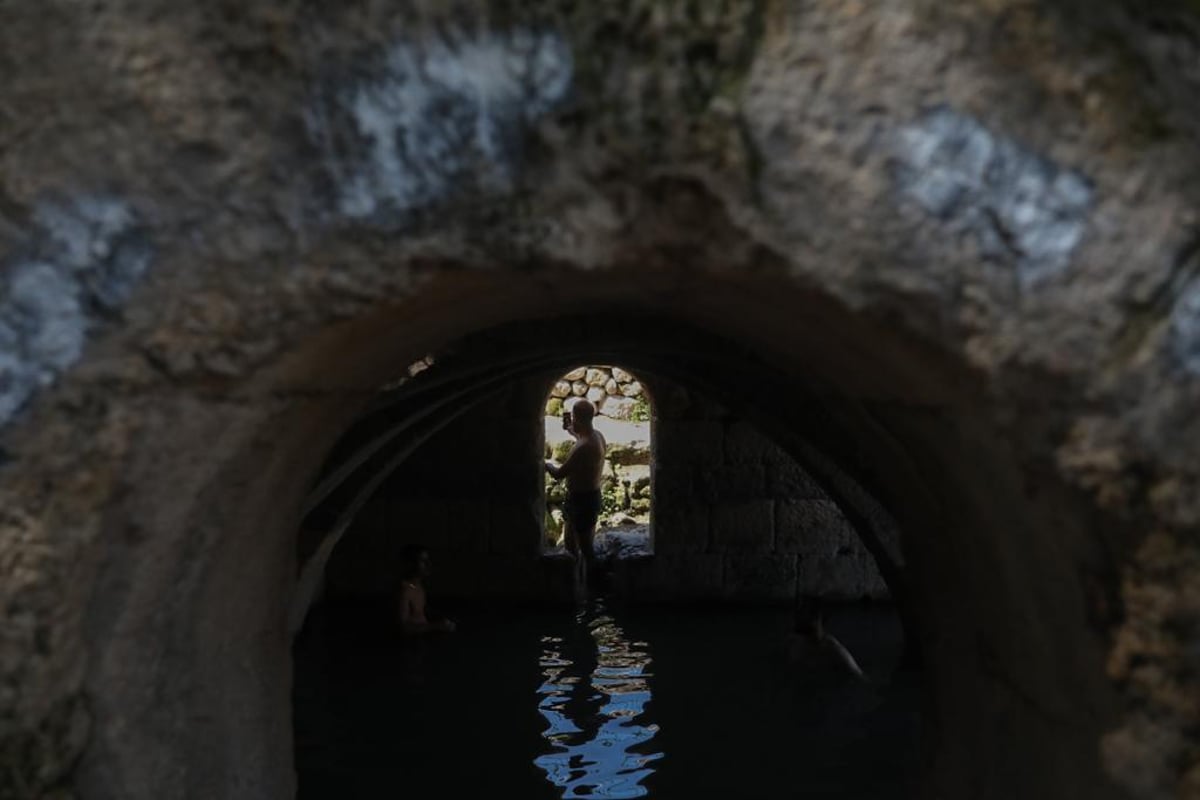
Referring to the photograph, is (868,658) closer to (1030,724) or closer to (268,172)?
(1030,724)

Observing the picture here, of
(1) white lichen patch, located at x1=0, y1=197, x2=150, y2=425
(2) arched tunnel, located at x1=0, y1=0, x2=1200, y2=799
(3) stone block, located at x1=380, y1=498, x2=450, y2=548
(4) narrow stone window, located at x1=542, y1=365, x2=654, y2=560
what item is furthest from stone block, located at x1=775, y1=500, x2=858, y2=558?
(1) white lichen patch, located at x1=0, y1=197, x2=150, y2=425

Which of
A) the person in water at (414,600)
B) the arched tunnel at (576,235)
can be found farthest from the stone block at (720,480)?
the arched tunnel at (576,235)

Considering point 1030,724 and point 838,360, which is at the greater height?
point 838,360

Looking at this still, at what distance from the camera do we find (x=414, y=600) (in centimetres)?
791

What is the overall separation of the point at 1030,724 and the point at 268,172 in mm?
1843

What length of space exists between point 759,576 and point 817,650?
2240 millimetres

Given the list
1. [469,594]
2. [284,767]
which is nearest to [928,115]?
[284,767]

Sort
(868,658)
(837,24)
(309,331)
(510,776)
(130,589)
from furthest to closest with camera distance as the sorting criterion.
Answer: (868,658) → (510,776) → (130,589) → (309,331) → (837,24)

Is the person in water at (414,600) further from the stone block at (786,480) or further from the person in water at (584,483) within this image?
the stone block at (786,480)

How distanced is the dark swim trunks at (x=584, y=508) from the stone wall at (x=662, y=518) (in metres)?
0.39

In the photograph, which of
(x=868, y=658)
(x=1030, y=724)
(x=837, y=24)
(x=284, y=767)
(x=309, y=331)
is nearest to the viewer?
(x=837, y=24)

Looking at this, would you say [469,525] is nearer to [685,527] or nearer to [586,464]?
[586,464]

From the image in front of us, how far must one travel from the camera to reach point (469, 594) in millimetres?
9227

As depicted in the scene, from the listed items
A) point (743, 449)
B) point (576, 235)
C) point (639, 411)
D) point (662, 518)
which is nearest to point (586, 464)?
point (662, 518)
